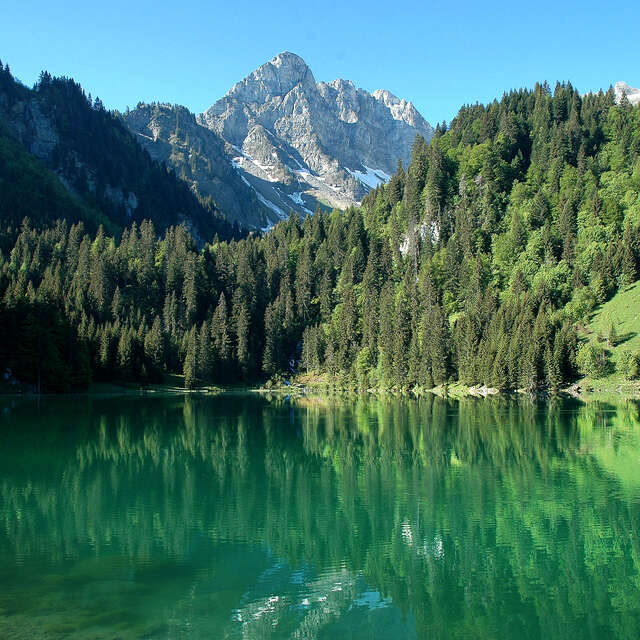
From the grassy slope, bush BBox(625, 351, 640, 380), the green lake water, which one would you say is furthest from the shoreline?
the green lake water

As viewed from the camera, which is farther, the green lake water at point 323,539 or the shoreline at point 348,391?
the shoreline at point 348,391

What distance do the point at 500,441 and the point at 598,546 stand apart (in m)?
25.5

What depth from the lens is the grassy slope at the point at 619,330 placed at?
343ft

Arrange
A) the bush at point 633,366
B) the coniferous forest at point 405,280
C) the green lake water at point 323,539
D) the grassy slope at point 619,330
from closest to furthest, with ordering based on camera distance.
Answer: the green lake water at point 323,539
the bush at point 633,366
the grassy slope at point 619,330
the coniferous forest at point 405,280

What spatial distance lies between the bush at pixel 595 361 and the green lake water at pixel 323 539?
202 feet

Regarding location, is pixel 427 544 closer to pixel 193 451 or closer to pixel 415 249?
pixel 193 451

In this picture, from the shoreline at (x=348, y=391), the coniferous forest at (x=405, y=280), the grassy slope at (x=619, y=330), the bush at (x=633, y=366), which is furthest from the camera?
the coniferous forest at (x=405, y=280)

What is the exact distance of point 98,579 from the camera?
18500 mm

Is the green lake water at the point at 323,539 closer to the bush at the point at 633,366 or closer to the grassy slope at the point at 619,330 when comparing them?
the bush at the point at 633,366

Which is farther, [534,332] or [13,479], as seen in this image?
[534,332]

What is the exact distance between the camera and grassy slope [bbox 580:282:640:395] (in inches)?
4119

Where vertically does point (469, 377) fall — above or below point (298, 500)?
above

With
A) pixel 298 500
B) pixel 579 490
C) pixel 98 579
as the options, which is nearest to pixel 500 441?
pixel 579 490

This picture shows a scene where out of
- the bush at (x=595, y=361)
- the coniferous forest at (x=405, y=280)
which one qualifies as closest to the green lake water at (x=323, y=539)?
the bush at (x=595, y=361)
